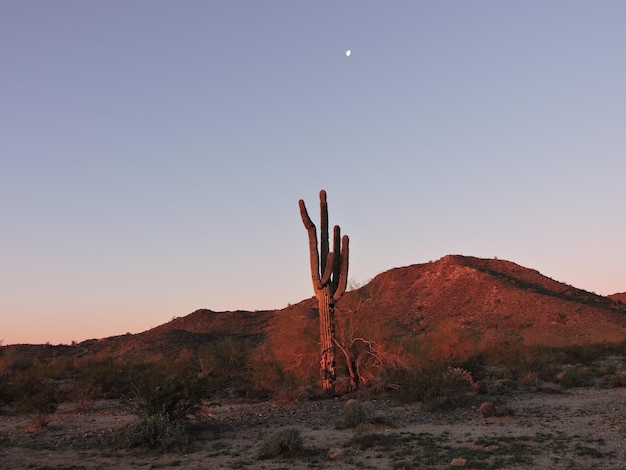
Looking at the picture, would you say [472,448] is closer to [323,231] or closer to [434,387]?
[434,387]

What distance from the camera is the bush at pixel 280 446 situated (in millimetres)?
9789

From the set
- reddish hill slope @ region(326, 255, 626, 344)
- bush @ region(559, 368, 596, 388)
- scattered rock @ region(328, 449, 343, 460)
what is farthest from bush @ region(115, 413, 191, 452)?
reddish hill slope @ region(326, 255, 626, 344)

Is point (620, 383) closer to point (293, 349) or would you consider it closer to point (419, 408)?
point (419, 408)

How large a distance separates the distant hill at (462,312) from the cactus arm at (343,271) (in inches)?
635

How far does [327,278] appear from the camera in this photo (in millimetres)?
18625

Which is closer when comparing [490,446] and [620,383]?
[490,446]

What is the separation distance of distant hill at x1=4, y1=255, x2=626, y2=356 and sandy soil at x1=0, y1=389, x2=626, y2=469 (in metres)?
20.8

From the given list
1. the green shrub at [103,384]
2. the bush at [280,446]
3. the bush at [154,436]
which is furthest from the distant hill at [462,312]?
the bush at [280,446]

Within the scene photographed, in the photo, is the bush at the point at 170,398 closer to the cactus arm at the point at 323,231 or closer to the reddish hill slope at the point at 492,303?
the cactus arm at the point at 323,231

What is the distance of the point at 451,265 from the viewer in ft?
192

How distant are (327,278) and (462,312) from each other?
106 ft

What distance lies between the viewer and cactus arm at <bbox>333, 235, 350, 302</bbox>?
62.3 feet

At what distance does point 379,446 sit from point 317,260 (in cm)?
935

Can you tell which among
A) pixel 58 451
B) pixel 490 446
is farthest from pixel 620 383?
pixel 58 451
